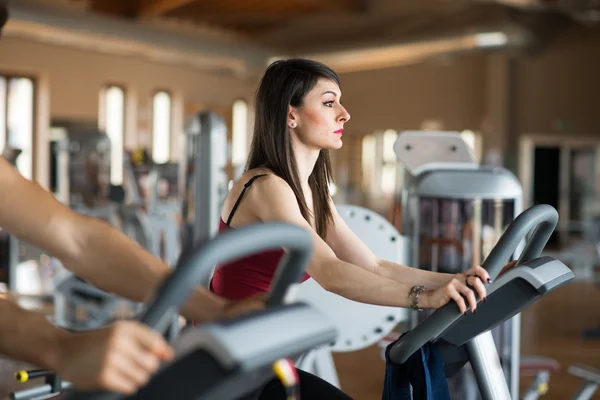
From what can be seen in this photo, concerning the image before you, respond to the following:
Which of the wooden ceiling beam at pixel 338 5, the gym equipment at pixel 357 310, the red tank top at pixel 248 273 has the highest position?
the wooden ceiling beam at pixel 338 5

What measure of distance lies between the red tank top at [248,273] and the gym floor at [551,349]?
260cm

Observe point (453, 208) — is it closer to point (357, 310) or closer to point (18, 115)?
point (357, 310)

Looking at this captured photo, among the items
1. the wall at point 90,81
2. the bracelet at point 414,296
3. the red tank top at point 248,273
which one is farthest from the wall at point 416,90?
the bracelet at point 414,296

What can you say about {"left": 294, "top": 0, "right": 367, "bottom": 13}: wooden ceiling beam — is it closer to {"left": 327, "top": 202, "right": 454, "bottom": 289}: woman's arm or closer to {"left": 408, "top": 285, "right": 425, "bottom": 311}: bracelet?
{"left": 327, "top": 202, "right": 454, "bottom": 289}: woman's arm

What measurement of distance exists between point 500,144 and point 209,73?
5.56 m

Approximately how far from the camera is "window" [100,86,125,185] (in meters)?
12.7

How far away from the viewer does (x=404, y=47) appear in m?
12.6

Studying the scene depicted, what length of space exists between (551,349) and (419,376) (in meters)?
4.79

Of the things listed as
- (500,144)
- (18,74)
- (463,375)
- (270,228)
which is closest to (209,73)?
(18,74)

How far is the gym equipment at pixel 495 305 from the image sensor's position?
4.28 ft

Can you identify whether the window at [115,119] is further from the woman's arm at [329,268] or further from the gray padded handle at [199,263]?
the gray padded handle at [199,263]

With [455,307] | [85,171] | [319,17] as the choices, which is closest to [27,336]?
[455,307]

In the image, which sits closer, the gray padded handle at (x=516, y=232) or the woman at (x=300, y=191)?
the gray padded handle at (x=516, y=232)

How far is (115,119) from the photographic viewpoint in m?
13.1
